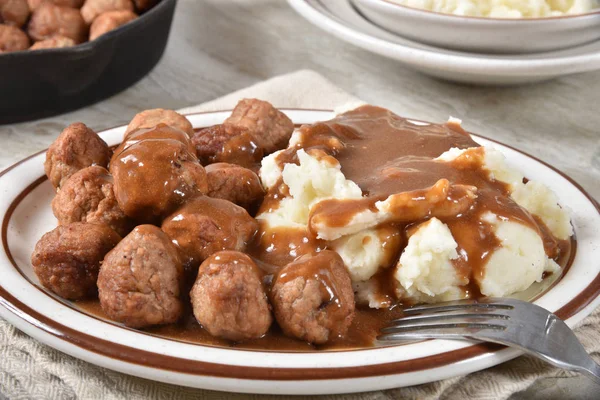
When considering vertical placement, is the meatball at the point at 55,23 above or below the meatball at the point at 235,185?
below

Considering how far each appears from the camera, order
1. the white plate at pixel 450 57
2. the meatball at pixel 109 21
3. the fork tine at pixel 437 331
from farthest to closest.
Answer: the meatball at pixel 109 21, the white plate at pixel 450 57, the fork tine at pixel 437 331

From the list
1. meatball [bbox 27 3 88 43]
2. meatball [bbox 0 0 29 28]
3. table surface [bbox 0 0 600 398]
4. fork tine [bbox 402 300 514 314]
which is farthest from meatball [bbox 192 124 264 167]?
meatball [bbox 0 0 29 28]

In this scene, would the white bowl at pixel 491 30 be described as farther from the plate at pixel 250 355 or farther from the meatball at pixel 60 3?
the plate at pixel 250 355

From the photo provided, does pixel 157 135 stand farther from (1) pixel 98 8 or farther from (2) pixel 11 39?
(1) pixel 98 8

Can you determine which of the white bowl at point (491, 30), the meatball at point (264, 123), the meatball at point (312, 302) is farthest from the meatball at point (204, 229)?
the white bowl at point (491, 30)

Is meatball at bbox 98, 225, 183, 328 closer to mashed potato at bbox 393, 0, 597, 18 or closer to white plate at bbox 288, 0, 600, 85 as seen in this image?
white plate at bbox 288, 0, 600, 85

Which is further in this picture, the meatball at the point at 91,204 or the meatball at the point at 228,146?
the meatball at the point at 228,146
